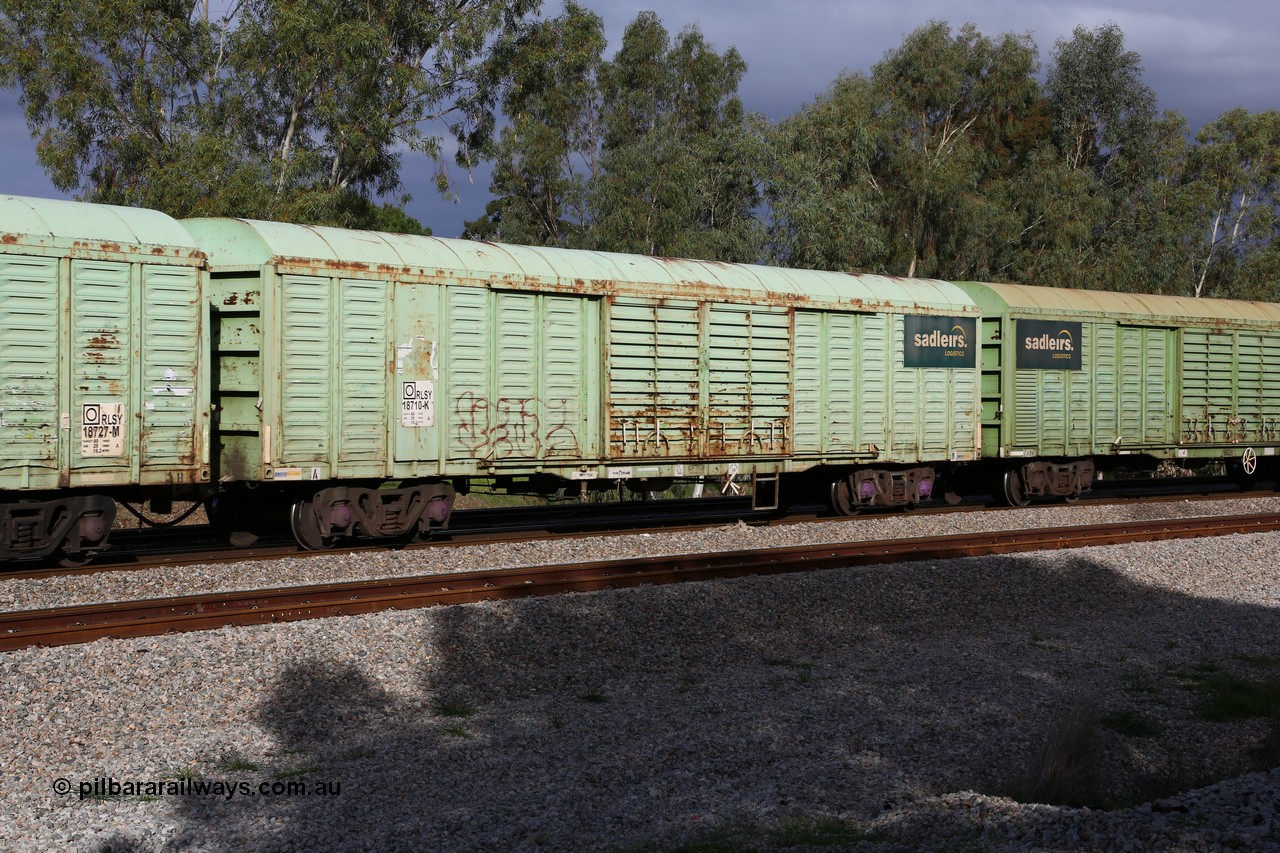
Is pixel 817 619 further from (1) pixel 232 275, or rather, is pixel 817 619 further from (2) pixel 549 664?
(1) pixel 232 275

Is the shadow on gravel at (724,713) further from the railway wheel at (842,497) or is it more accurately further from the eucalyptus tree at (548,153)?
the eucalyptus tree at (548,153)

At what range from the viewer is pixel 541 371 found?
14.6 m

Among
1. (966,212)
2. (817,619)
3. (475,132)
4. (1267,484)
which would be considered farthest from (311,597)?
(966,212)

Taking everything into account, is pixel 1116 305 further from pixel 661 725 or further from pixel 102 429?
pixel 102 429

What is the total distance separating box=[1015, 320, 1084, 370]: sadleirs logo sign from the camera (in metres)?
19.9

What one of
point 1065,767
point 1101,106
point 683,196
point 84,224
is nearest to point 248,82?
point 683,196

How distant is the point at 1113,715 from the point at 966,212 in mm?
40463

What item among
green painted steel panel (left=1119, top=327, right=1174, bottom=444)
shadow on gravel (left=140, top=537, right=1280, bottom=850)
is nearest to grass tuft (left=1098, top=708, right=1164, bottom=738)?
shadow on gravel (left=140, top=537, right=1280, bottom=850)

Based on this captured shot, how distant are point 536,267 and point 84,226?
5.35m

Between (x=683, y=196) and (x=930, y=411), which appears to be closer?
(x=930, y=411)

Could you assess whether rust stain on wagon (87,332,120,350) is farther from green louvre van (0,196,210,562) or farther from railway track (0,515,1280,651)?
railway track (0,515,1280,651)

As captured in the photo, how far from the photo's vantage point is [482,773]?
6.67m

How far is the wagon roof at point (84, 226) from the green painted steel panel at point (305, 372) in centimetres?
127

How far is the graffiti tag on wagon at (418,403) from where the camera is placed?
13.6 metres
